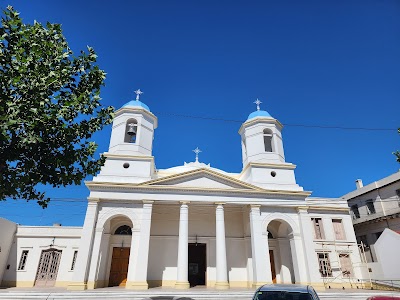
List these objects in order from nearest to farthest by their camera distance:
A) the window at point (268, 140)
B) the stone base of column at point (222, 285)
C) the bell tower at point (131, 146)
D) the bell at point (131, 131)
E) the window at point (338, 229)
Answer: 1. the stone base of column at point (222, 285)
2. the bell tower at point (131, 146)
3. the bell at point (131, 131)
4. the window at point (338, 229)
5. the window at point (268, 140)

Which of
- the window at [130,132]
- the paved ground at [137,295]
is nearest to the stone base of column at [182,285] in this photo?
the paved ground at [137,295]

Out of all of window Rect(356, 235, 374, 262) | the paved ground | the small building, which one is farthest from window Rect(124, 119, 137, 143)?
window Rect(356, 235, 374, 262)

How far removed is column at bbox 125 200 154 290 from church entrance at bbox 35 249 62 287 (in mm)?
7060

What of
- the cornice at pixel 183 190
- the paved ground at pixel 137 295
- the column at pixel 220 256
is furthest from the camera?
the cornice at pixel 183 190

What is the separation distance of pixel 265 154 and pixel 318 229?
7682mm

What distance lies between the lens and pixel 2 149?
301 inches

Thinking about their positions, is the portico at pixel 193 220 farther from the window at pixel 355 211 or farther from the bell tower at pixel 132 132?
the window at pixel 355 211

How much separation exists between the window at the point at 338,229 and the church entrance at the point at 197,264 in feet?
36.3

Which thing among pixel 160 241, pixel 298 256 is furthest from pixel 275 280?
pixel 160 241

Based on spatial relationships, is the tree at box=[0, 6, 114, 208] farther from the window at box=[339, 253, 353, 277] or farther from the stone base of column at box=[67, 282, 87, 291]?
the window at box=[339, 253, 353, 277]

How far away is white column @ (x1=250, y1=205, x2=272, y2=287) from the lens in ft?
52.6

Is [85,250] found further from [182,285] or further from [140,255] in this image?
[182,285]

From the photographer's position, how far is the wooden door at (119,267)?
57.6 feet

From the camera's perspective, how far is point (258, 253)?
16750mm
